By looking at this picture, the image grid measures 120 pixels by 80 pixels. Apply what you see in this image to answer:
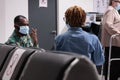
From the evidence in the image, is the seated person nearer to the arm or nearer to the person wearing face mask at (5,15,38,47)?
the arm

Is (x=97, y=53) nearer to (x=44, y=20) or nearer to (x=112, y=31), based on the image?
(x=112, y=31)

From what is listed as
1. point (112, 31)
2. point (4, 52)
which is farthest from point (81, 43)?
point (112, 31)

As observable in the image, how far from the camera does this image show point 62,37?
255cm

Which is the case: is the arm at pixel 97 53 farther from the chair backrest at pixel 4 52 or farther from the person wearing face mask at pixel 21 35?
the chair backrest at pixel 4 52

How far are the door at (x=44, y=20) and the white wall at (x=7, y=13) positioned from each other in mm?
365

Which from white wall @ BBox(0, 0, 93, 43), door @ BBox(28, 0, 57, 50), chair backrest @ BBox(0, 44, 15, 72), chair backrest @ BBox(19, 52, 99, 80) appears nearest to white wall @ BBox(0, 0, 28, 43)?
white wall @ BBox(0, 0, 93, 43)

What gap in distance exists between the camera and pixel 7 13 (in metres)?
5.09

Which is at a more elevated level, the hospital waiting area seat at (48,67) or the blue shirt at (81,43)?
the hospital waiting area seat at (48,67)

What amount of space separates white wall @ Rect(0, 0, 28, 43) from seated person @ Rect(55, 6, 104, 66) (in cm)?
260

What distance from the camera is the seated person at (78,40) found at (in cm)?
248

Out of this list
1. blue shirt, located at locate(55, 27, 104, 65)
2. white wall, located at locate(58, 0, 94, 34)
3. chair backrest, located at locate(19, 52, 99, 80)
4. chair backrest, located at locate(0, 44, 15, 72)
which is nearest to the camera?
chair backrest, located at locate(19, 52, 99, 80)

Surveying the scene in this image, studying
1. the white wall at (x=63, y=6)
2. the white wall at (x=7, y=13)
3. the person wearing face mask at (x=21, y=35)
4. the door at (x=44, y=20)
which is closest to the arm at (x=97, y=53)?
the person wearing face mask at (x=21, y=35)

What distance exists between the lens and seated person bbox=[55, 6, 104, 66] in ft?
8.13

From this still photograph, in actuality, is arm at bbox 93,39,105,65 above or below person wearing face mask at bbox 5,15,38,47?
below
